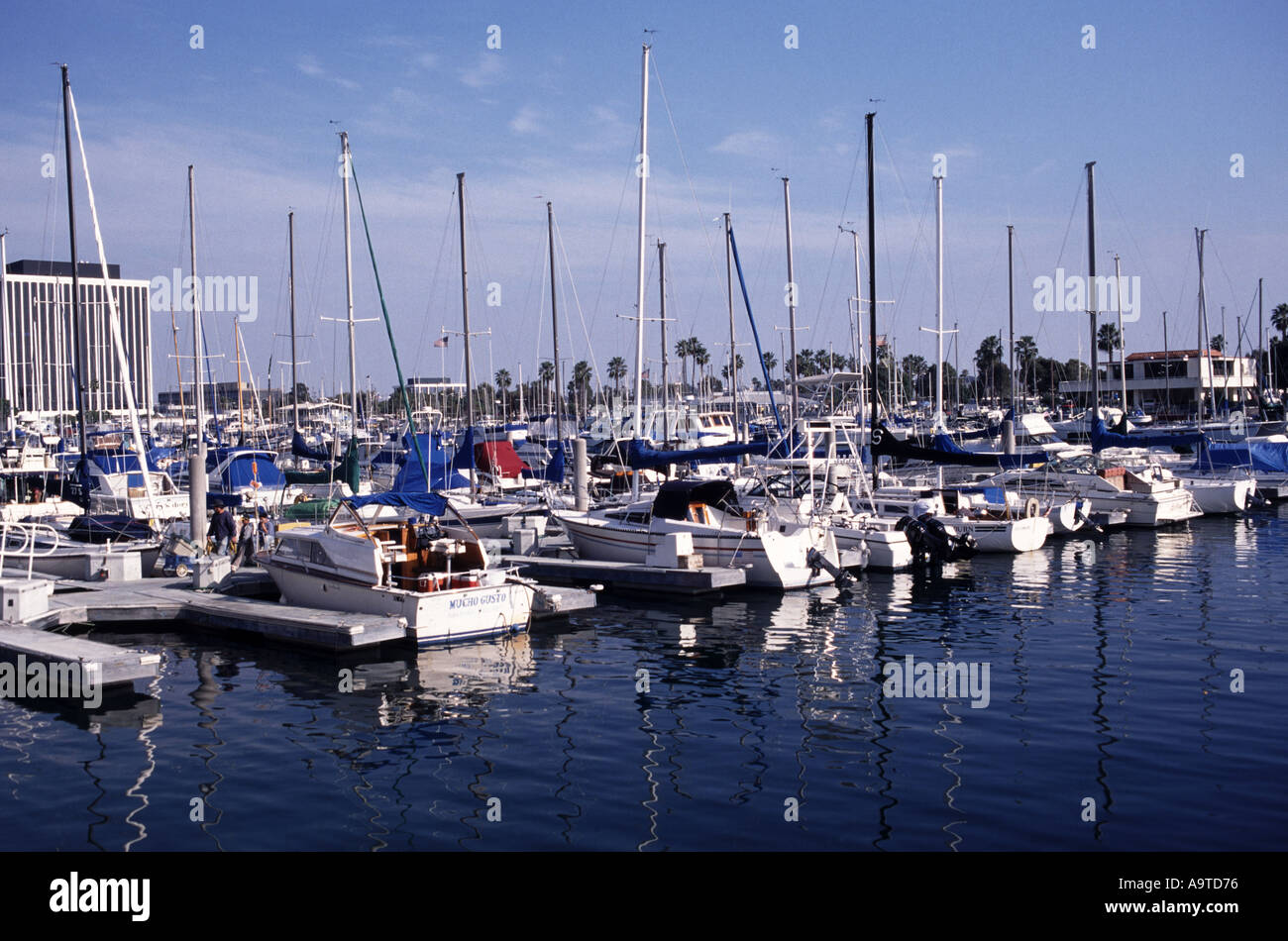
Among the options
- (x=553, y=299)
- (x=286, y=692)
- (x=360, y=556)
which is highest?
(x=553, y=299)

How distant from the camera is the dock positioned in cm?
2527

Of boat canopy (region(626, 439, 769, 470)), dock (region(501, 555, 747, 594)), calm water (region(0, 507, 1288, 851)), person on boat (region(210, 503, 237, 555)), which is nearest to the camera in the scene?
calm water (region(0, 507, 1288, 851))

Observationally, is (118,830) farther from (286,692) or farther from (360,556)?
(360,556)

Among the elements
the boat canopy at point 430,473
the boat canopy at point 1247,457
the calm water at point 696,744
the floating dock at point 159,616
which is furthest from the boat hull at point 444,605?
the boat canopy at point 1247,457

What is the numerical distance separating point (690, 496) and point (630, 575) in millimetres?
2515

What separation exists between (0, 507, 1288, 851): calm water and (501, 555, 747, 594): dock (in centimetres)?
269

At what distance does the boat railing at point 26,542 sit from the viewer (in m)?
20.6

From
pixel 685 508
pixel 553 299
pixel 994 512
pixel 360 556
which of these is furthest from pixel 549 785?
pixel 553 299

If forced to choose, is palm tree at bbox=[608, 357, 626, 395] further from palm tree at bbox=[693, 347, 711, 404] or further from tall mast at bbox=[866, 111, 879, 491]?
tall mast at bbox=[866, 111, 879, 491]

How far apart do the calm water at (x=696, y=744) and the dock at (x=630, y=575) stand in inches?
106

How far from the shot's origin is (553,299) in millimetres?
45594

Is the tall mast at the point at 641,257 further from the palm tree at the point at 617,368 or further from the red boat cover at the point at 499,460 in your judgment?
the palm tree at the point at 617,368

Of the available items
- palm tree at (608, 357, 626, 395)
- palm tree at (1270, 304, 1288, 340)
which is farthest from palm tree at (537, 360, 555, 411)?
palm tree at (1270, 304, 1288, 340)
